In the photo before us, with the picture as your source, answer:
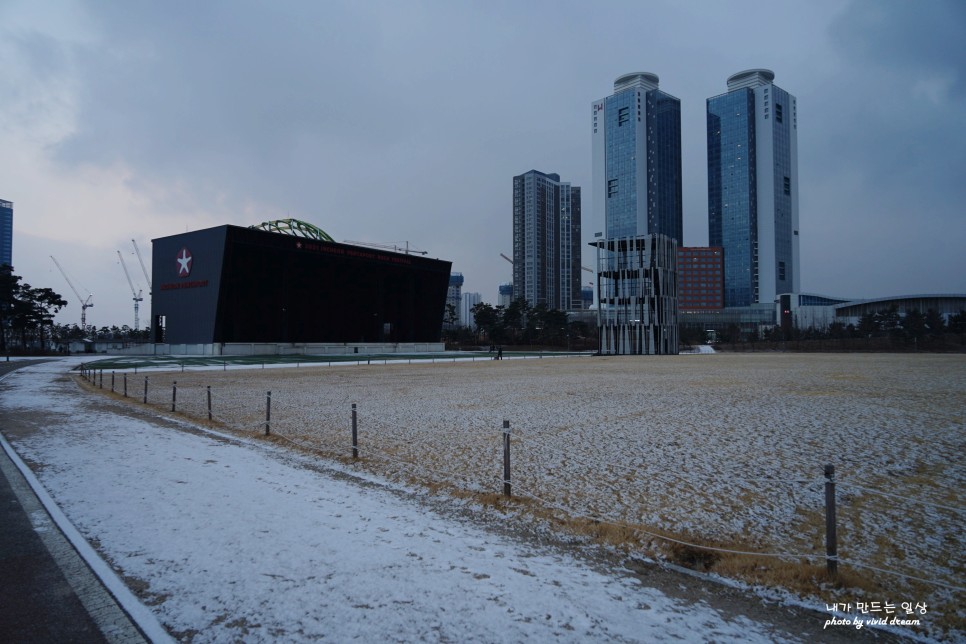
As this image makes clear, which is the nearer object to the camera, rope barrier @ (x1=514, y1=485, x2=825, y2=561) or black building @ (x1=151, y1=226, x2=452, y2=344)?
rope barrier @ (x1=514, y1=485, x2=825, y2=561)

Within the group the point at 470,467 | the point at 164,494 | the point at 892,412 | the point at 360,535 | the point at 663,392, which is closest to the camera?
the point at 360,535

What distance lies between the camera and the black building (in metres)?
75.2

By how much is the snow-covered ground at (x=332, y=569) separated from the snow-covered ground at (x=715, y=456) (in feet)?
5.60

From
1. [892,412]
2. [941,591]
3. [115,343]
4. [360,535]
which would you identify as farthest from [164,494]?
[115,343]

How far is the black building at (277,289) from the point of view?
75.2 m

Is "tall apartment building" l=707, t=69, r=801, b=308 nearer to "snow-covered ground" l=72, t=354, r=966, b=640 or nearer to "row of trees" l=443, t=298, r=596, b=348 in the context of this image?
"row of trees" l=443, t=298, r=596, b=348

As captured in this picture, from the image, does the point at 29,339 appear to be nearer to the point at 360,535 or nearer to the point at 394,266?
the point at 394,266

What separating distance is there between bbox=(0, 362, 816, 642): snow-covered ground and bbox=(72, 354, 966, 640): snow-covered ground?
1.71 m

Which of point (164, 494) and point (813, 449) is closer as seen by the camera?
point (164, 494)

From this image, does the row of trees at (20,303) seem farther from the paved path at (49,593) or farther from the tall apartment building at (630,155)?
the tall apartment building at (630,155)

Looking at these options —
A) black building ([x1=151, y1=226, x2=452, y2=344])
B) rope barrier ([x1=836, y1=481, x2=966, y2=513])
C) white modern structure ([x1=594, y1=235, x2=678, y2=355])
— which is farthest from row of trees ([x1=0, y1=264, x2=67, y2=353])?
rope barrier ([x1=836, y1=481, x2=966, y2=513])

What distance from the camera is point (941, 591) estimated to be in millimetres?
5270

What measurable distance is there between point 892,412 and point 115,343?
130224mm

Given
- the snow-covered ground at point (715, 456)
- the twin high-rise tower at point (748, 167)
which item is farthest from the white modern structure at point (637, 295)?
the twin high-rise tower at point (748, 167)
